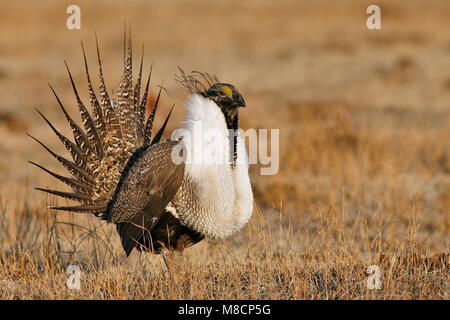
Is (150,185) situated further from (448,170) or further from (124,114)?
(448,170)

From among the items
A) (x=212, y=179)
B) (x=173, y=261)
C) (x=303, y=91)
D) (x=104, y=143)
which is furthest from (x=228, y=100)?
(x=303, y=91)

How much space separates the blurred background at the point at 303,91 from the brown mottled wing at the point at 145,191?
441mm

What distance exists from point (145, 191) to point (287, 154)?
3.66 meters

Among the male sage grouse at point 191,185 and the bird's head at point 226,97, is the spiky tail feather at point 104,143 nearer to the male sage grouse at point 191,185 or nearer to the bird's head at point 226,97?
the male sage grouse at point 191,185

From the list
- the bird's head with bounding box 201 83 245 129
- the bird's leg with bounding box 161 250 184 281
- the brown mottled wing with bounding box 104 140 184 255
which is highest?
the bird's head with bounding box 201 83 245 129

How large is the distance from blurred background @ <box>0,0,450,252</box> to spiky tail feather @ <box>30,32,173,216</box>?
530 millimetres

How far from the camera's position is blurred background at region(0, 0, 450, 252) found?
5578mm

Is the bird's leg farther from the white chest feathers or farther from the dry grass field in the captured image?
the white chest feathers

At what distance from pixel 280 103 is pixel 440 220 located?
4.90m

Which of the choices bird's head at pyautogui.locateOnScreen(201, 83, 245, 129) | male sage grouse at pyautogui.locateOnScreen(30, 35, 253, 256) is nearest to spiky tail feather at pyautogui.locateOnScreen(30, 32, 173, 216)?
male sage grouse at pyautogui.locateOnScreen(30, 35, 253, 256)

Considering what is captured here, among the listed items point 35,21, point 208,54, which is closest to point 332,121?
point 208,54

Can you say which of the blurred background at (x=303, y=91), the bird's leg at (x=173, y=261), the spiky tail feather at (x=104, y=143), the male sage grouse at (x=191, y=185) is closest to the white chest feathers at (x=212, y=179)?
the male sage grouse at (x=191, y=185)

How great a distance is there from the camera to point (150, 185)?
131 inches

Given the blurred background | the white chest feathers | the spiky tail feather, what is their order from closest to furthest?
the white chest feathers → the spiky tail feather → the blurred background
